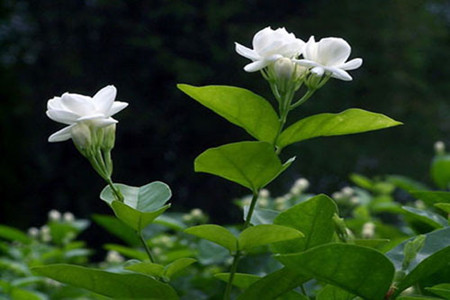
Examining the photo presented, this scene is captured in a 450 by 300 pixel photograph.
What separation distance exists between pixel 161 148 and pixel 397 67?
4.11 m

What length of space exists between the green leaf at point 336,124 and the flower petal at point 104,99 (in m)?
0.13

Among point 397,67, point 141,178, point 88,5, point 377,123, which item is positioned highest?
point 377,123

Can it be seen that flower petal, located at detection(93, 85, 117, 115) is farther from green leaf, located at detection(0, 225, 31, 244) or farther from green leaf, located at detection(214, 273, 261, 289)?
green leaf, located at detection(0, 225, 31, 244)

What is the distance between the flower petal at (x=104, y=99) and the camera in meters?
0.57

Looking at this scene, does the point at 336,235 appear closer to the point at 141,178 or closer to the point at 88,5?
the point at 141,178

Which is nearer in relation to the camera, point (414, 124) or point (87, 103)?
point (87, 103)

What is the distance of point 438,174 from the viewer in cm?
130

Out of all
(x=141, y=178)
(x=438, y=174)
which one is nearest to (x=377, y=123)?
(x=438, y=174)

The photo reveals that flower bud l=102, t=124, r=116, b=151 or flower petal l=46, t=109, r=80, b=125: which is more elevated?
flower petal l=46, t=109, r=80, b=125

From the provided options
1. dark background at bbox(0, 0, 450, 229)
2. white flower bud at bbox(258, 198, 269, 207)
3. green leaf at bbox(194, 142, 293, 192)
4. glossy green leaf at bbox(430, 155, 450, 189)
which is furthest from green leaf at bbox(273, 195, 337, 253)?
dark background at bbox(0, 0, 450, 229)

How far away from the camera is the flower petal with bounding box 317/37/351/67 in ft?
1.91

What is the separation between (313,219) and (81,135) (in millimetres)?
189

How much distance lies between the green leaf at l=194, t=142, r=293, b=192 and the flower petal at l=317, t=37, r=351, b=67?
0.10m

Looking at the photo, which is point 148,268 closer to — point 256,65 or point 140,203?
point 140,203
